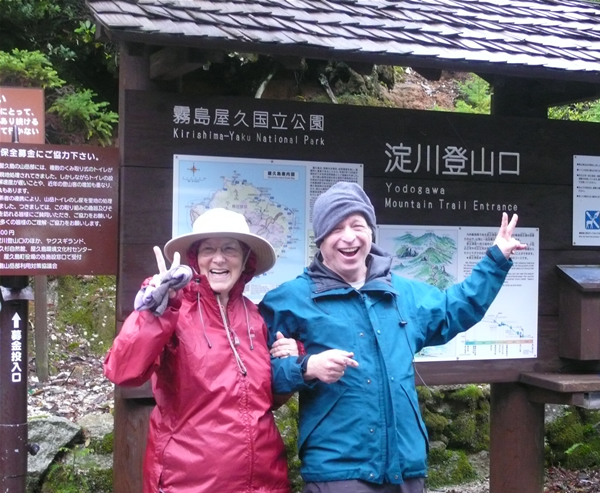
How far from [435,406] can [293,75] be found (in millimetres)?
4306

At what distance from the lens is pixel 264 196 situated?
392 cm

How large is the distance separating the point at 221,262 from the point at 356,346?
24.6 inches

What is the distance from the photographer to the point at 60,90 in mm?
8312

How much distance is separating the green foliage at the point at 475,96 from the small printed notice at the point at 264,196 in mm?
8797

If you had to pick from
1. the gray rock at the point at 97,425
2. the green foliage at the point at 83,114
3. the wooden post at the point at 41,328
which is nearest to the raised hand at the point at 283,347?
the gray rock at the point at 97,425

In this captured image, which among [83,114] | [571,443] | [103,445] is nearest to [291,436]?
[103,445]

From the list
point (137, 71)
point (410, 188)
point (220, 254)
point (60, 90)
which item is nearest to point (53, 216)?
point (137, 71)

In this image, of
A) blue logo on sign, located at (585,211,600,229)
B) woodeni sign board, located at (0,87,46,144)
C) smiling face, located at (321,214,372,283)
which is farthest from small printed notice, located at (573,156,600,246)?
woodeni sign board, located at (0,87,46,144)

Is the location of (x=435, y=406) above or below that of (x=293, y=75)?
below

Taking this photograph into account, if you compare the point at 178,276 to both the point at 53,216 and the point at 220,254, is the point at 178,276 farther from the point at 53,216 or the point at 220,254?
the point at 53,216

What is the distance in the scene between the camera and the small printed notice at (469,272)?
4.22 metres

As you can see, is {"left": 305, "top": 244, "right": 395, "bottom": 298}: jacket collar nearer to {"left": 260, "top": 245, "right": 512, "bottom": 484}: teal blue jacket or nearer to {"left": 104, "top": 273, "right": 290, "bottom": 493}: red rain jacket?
{"left": 260, "top": 245, "right": 512, "bottom": 484}: teal blue jacket

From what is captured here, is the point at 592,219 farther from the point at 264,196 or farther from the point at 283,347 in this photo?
the point at 283,347

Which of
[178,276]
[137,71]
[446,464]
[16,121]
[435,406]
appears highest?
[137,71]
